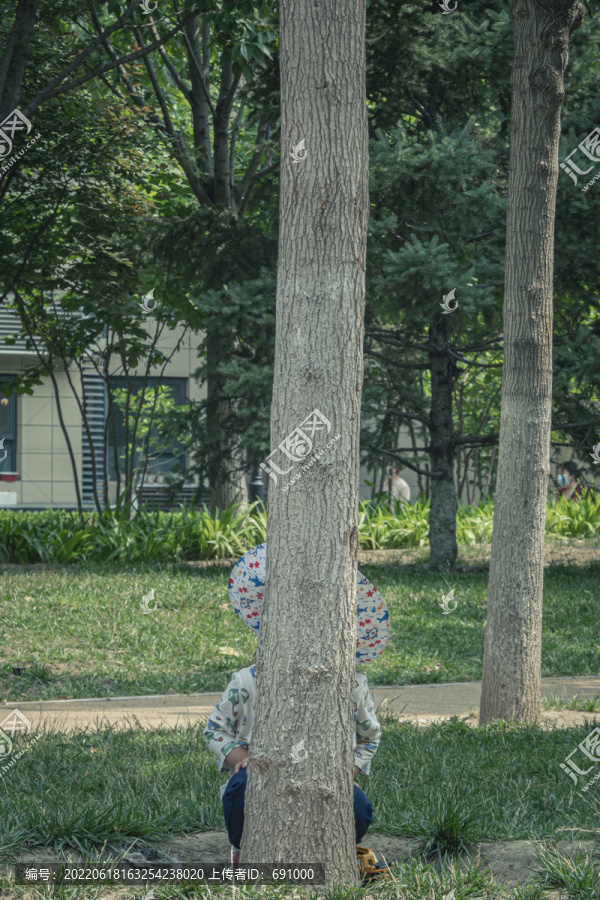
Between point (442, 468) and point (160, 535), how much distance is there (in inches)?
179

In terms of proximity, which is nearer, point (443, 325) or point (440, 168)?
point (440, 168)

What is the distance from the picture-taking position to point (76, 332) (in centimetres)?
1461

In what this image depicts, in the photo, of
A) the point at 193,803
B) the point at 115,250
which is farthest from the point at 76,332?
the point at 193,803

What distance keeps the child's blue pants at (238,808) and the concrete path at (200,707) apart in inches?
113

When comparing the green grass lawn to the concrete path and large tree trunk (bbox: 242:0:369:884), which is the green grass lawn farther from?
large tree trunk (bbox: 242:0:369:884)

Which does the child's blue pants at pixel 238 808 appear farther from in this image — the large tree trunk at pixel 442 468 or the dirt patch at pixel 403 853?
the large tree trunk at pixel 442 468

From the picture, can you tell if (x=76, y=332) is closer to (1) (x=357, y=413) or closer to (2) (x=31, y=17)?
(2) (x=31, y=17)

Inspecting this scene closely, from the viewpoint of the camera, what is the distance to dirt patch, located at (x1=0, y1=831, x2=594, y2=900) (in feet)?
10.7

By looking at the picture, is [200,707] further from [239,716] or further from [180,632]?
[239,716]

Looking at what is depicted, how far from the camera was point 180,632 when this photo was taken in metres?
9.55

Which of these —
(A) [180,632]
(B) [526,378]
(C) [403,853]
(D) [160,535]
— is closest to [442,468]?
(D) [160,535]

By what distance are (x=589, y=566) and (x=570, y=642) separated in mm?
4729

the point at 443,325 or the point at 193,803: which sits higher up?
the point at 443,325

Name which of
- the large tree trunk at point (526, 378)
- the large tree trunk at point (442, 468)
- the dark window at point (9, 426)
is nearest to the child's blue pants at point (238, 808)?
the large tree trunk at point (526, 378)
